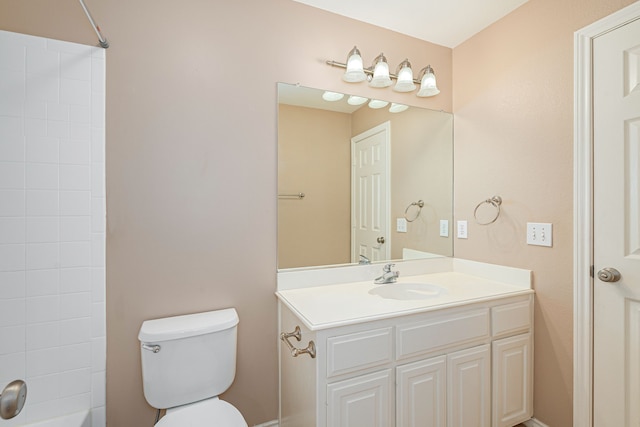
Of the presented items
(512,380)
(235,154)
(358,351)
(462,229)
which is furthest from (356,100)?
(512,380)

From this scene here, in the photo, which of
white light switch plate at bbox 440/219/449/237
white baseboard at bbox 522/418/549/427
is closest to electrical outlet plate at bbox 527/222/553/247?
white light switch plate at bbox 440/219/449/237

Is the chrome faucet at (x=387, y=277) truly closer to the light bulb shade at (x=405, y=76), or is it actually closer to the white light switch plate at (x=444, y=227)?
the white light switch plate at (x=444, y=227)

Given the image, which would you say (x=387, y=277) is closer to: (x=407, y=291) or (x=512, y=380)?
(x=407, y=291)

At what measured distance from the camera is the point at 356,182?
1915 millimetres

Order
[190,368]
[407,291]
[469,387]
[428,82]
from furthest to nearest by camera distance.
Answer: [428,82] < [407,291] < [469,387] < [190,368]

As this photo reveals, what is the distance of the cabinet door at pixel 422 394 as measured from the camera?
1.33 meters

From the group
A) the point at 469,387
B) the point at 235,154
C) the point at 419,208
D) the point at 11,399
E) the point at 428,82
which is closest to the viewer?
the point at 11,399

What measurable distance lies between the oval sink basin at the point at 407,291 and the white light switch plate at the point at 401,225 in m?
0.36

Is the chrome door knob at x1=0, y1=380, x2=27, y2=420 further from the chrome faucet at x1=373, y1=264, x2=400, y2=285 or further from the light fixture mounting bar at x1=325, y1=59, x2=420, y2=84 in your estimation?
the light fixture mounting bar at x1=325, y1=59, x2=420, y2=84

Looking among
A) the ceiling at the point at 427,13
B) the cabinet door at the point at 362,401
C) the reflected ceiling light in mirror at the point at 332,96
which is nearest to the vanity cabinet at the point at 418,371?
the cabinet door at the point at 362,401

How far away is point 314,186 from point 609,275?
1491mm

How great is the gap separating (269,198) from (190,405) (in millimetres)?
1046

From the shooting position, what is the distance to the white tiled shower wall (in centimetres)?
124

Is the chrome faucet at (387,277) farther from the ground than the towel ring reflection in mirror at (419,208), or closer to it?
closer to it
